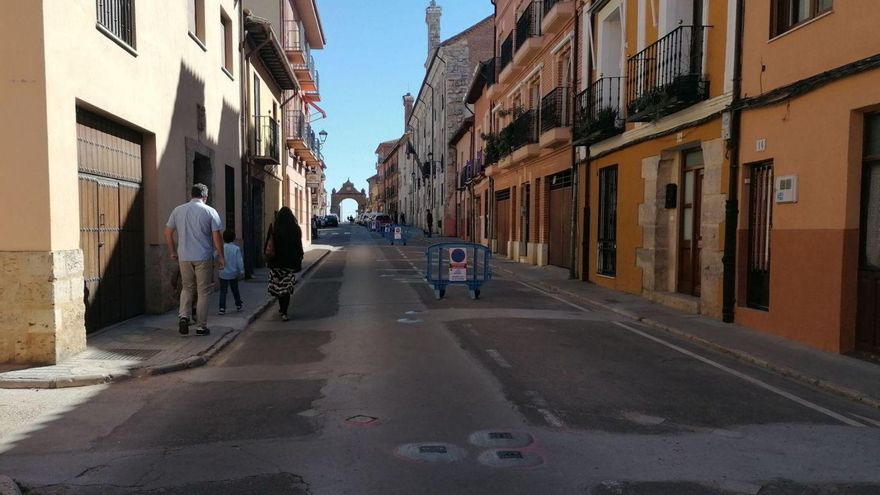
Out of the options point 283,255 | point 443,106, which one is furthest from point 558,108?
point 443,106

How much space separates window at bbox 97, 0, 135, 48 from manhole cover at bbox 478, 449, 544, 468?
6712mm

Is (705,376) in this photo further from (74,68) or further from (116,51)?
(116,51)

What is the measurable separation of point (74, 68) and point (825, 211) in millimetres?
8629

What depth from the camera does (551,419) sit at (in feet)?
16.0

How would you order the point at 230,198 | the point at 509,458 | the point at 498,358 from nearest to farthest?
the point at 509,458, the point at 498,358, the point at 230,198

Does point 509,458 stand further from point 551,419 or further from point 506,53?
point 506,53

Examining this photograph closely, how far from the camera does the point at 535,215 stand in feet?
70.3

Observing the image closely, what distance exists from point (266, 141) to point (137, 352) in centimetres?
1256

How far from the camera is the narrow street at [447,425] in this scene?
377 cm

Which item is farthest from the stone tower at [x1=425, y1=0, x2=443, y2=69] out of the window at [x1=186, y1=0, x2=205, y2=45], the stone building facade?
the window at [x1=186, y1=0, x2=205, y2=45]

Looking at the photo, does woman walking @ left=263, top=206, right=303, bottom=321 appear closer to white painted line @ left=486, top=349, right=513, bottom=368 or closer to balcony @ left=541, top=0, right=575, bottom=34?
white painted line @ left=486, top=349, right=513, bottom=368

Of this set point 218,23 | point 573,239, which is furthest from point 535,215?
point 218,23

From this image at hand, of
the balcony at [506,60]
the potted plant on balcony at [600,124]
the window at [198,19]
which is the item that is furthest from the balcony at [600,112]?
the window at [198,19]

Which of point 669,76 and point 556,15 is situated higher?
point 556,15
